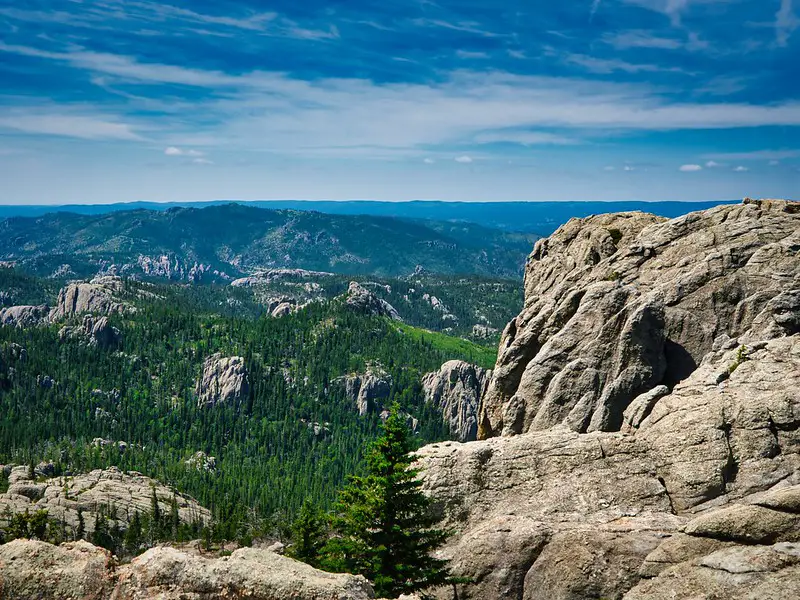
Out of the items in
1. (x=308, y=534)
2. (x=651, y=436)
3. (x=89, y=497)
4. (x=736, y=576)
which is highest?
(x=651, y=436)

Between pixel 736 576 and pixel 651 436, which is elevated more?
pixel 651 436

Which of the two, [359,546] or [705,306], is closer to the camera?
[359,546]

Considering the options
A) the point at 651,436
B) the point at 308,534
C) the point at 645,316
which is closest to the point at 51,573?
the point at 651,436

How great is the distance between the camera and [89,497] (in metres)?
166

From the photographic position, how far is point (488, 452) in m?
42.1

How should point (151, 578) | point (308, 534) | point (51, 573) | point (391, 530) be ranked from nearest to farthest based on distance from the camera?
point (51, 573) → point (151, 578) → point (391, 530) → point (308, 534)

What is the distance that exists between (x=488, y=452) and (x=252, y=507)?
6834 inches

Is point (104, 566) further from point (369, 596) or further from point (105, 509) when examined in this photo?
point (105, 509)

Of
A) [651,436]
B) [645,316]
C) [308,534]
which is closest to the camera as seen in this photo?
→ [651,436]

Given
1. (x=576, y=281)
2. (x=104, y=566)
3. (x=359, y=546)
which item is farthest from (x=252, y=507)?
(x=104, y=566)

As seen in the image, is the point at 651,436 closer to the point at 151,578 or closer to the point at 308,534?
the point at 151,578

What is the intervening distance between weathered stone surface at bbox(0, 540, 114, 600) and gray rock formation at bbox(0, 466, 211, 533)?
140 m

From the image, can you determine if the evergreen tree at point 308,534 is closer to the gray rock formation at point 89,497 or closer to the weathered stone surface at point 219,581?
the weathered stone surface at point 219,581

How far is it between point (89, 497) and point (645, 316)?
168651 millimetres
